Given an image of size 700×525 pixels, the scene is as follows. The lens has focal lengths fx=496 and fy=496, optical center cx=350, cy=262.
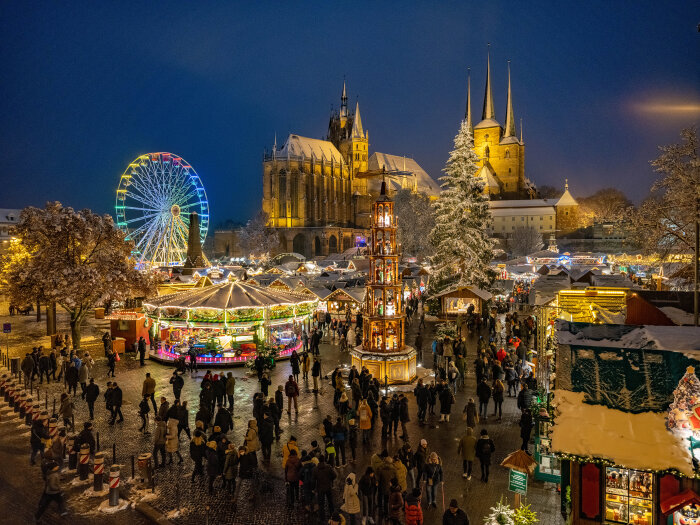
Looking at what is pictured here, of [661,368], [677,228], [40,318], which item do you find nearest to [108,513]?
[661,368]

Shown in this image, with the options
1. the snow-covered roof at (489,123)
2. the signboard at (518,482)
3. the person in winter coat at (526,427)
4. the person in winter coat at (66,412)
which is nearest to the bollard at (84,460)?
the person in winter coat at (66,412)

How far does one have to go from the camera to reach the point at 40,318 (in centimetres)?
3130

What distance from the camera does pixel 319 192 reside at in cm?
8406

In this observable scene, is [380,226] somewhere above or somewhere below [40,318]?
above

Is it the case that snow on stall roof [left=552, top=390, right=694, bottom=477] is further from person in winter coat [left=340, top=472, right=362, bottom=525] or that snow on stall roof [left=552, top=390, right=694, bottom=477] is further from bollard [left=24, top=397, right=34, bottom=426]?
bollard [left=24, top=397, right=34, bottom=426]

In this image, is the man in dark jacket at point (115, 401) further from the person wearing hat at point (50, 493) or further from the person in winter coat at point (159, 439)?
the person wearing hat at point (50, 493)

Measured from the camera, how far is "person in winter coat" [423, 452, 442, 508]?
7.78 metres

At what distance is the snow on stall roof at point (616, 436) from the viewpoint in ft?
18.7

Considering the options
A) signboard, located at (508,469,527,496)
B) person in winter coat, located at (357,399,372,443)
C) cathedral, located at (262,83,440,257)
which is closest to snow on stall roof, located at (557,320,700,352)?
signboard, located at (508,469,527,496)

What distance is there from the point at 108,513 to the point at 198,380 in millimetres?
8623

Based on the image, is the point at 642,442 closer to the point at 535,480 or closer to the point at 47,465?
the point at 535,480

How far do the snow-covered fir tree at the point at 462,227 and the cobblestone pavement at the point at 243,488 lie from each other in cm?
1376

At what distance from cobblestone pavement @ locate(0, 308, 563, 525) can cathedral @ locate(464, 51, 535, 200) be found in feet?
277

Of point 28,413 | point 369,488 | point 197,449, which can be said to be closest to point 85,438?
point 197,449
